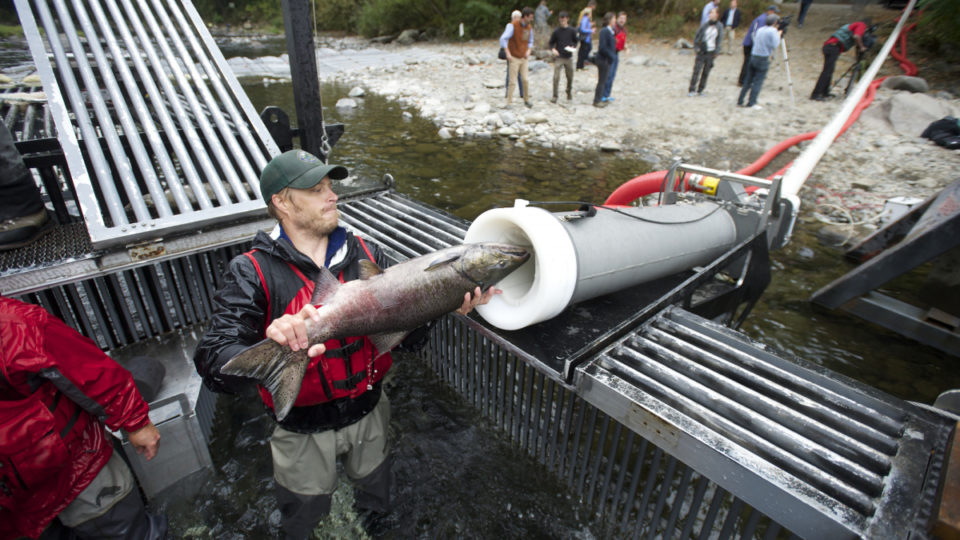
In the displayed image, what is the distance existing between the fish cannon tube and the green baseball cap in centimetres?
110

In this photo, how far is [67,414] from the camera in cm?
230

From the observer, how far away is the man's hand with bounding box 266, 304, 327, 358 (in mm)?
2078

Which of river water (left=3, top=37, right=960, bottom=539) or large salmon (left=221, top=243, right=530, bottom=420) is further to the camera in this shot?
river water (left=3, top=37, right=960, bottom=539)

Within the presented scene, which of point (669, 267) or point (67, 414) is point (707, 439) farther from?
point (67, 414)

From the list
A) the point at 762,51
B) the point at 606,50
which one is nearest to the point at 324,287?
the point at 606,50

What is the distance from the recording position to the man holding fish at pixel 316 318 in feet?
7.28

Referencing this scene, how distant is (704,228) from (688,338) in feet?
4.70

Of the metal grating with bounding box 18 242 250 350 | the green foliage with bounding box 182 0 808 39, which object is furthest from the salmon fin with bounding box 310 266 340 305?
the green foliage with bounding box 182 0 808 39

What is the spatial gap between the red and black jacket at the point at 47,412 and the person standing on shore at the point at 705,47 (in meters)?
16.8

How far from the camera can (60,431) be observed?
225cm

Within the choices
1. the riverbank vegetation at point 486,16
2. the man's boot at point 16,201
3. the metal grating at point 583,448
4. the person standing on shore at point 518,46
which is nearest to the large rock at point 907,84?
the riverbank vegetation at point 486,16

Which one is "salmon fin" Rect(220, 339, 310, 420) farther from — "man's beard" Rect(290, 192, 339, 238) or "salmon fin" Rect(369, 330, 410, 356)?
"man's beard" Rect(290, 192, 339, 238)

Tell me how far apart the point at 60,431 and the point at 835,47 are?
60.8 ft

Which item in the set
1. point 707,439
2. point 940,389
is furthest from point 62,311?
point 940,389
